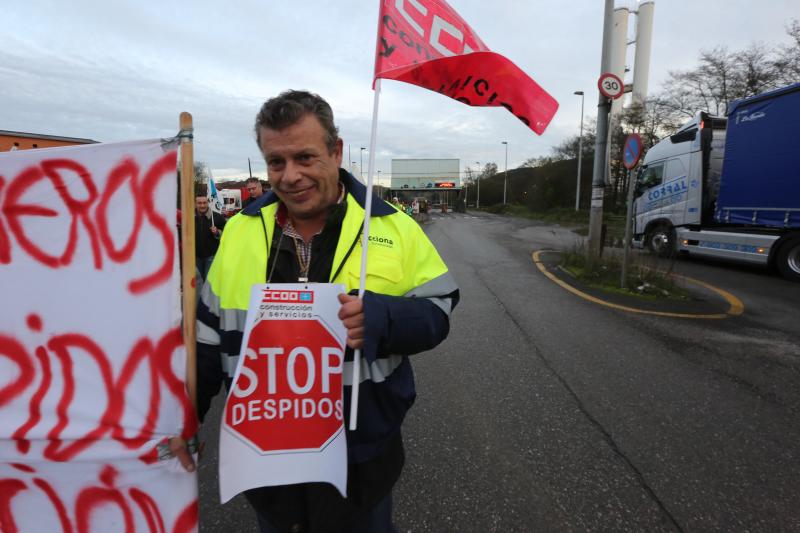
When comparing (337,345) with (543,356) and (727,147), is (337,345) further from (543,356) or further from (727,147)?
(727,147)

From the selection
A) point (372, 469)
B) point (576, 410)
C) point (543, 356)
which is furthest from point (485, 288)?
point (372, 469)

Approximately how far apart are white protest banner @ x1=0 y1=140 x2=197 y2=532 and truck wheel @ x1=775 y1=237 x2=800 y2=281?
10.8 m

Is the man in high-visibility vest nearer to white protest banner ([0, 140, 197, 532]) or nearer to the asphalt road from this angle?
white protest banner ([0, 140, 197, 532])

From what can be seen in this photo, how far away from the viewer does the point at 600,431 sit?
295 centimetres

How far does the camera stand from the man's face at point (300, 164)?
1413 millimetres

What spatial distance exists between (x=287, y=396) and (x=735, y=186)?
1126 cm

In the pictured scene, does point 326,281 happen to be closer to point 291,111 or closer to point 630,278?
point 291,111

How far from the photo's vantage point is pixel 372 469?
1.44 meters

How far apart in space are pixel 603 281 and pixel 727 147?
4928 mm

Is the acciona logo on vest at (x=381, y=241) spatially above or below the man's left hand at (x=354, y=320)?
above

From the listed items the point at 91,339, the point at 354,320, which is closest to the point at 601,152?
the point at 354,320

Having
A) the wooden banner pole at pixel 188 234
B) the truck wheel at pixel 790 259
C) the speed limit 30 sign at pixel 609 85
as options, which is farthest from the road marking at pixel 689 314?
the wooden banner pole at pixel 188 234

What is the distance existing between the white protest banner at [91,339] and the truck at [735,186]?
9.68m

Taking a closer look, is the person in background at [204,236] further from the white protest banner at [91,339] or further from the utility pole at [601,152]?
the utility pole at [601,152]
